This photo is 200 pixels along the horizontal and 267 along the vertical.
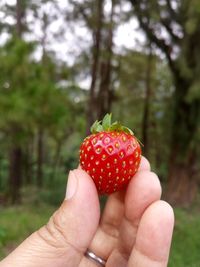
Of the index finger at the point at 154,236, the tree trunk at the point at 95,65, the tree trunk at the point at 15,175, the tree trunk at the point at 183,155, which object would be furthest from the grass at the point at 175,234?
the index finger at the point at 154,236

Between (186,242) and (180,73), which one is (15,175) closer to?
(180,73)

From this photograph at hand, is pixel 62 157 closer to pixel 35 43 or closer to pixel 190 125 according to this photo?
pixel 190 125

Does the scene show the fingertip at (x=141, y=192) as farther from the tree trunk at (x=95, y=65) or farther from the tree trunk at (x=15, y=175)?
the tree trunk at (x=15, y=175)

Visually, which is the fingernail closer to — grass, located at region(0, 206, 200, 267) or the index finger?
the index finger

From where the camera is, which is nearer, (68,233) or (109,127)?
(68,233)

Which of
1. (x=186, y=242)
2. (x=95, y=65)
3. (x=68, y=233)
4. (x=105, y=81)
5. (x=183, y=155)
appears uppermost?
(x=95, y=65)

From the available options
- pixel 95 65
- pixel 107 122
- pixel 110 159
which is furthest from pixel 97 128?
pixel 95 65

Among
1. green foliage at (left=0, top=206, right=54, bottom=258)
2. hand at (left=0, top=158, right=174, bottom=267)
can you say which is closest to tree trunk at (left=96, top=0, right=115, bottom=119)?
green foliage at (left=0, top=206, right=54, bottom=258)
